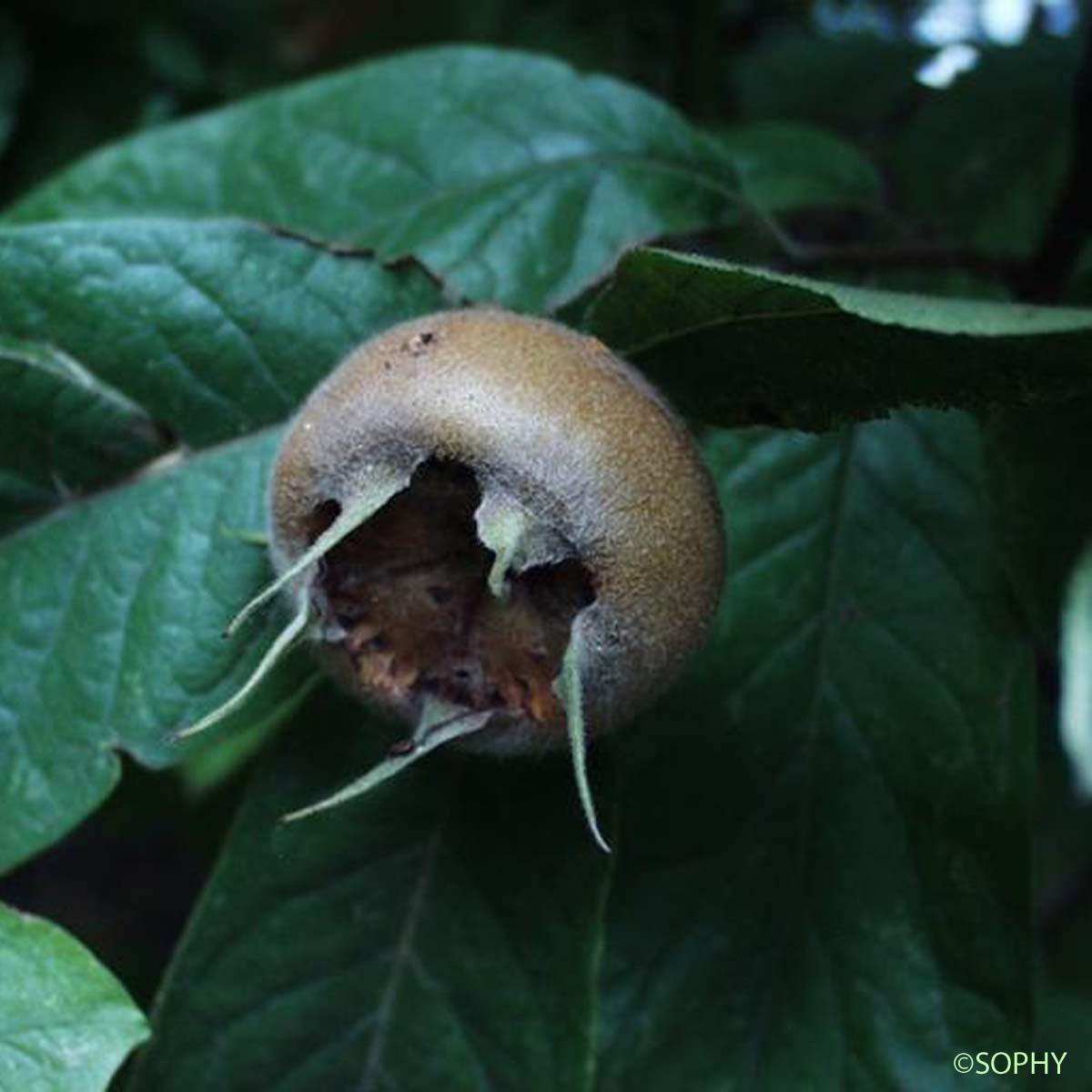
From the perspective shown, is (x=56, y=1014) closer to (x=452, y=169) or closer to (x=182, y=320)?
(x=182, y=320)

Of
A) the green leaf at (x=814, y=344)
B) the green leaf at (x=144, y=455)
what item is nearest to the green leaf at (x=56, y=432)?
the green leaf at (x=144, y=455)

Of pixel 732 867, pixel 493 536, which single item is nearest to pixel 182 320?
pixel 493 536

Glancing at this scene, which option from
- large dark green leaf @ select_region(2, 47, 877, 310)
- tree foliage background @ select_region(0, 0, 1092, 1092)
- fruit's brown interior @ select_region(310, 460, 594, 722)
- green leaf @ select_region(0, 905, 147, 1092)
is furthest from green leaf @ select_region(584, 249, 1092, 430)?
green leaf @ select_region(0, 905, 147, 1092)

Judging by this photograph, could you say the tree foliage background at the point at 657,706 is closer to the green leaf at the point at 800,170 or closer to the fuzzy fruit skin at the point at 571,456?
the green leaf at the point at 800,170

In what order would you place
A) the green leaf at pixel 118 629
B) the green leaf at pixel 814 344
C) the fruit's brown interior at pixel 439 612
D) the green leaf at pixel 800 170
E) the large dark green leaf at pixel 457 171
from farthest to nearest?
the green leaf at pixel 800 170
the large dark green leaf at pixel 457 171
the green leaf at pixel 118 629
the fruit's brown interior at pixel 439 612
the green leaf at pixel 814 344

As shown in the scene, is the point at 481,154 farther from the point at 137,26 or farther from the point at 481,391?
the point at 137,26

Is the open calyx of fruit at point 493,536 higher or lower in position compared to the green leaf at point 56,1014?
higher

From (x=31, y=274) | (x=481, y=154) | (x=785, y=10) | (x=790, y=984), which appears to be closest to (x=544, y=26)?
(x=785, y=10)
